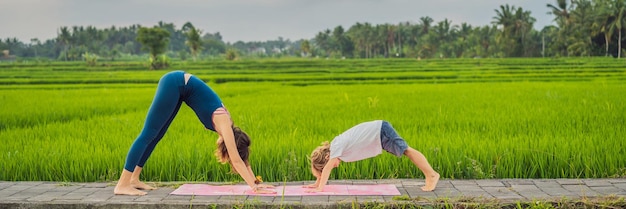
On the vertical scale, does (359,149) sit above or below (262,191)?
above

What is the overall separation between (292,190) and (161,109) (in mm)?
900

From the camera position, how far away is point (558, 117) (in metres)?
8.09

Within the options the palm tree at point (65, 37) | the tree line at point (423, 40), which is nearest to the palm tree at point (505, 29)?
the tree line at point (423, 40)

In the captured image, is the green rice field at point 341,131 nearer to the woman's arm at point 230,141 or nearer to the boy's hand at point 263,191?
the boy's hand at point 263,191

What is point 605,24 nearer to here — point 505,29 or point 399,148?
point 505,29

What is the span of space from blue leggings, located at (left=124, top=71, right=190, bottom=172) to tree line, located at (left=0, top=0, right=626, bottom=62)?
39.4 m

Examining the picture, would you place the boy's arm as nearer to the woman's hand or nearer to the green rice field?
the woman's hand

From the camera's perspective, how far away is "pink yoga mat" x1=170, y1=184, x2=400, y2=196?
3859 millimetres

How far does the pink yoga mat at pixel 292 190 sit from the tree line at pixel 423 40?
38911mm

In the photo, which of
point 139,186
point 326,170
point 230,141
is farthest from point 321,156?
point 139,186

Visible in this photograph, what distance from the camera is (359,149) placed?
3863 mm

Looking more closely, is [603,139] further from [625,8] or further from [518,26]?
[518,26]

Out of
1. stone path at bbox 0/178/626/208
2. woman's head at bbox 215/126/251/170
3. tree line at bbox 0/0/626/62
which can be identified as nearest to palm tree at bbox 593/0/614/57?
tree line at bbox 0/0/626/62

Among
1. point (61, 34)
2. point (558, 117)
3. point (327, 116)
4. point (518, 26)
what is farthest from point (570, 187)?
point (61, 34)
